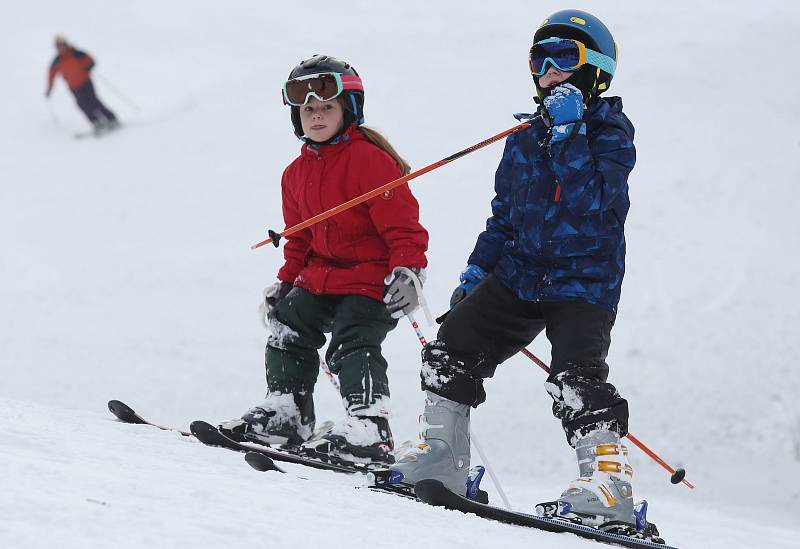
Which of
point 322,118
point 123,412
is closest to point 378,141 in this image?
point 322,118

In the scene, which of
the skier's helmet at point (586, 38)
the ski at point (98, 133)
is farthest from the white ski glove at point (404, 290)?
the ski at point (98, 133)

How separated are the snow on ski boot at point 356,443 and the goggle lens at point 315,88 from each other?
4.90 ft

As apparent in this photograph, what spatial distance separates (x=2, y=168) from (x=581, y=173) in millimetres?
13821

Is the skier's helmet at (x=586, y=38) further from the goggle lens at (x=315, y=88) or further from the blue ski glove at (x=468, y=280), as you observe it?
the goggle lens at (x=315, y=88)

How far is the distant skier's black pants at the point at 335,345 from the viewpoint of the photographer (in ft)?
14.7

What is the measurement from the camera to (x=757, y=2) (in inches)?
723

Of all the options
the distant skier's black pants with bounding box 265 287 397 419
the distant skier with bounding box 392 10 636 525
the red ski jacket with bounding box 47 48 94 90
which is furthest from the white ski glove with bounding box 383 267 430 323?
the red ski jacket with bounding box 47 48 94 90

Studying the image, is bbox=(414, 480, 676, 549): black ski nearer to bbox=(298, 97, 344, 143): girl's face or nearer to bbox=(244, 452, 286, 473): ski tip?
bbox=(244, 452, 286, 473): ski tip

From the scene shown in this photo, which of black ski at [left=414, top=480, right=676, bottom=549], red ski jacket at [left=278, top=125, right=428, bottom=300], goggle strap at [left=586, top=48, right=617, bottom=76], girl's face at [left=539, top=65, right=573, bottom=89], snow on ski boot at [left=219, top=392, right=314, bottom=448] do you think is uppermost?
goggle strap at [left=586, top=48, right=617, bottom=76]

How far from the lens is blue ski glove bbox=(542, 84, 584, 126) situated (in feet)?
12.0

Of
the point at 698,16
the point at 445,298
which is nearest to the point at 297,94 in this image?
the point at 445,298

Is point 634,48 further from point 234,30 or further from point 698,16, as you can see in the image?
point 234,30

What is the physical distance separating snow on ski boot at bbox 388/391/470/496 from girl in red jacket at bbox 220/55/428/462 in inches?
22.8

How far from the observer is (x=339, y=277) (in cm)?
462
